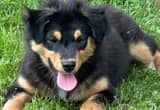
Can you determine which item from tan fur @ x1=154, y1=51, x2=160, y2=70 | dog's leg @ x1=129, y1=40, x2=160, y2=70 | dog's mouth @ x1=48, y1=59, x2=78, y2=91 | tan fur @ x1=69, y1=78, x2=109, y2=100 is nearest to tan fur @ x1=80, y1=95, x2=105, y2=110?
tan fur @ x1=69, y1=78, x2=109, y2=100

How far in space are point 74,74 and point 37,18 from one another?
0.70 meters

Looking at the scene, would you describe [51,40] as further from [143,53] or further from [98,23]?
[143,53]

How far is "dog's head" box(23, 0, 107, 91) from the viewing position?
5812 millimetres

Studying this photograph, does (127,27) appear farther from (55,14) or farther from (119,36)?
(55,14)

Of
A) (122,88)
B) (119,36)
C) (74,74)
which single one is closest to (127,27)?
(119,36)

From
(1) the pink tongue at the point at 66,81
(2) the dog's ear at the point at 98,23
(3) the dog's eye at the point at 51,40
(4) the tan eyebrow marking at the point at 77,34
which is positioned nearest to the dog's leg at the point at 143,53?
(2) the dog's ear at the point at 98,23

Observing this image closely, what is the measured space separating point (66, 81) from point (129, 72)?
1407 millimetres

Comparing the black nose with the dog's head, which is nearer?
the black nose

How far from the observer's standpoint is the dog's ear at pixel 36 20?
5.88 metres

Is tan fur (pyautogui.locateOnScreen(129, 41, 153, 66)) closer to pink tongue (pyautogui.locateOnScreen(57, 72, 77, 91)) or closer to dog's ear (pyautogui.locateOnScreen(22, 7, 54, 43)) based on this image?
pink tongue (pyautogui.locateOnScreen(57, 72, 77, 91))

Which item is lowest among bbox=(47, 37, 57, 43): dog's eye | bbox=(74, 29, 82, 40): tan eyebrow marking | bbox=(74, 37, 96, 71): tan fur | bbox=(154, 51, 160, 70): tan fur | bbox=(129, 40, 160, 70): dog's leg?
bbox=(154, 51, 160, 70): tan fur

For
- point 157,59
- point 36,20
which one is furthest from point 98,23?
point 157,59

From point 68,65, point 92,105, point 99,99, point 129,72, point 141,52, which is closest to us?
point 68,65

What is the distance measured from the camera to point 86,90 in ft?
20.6
